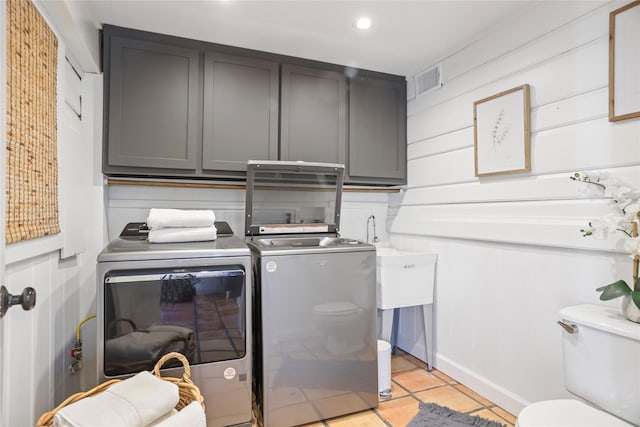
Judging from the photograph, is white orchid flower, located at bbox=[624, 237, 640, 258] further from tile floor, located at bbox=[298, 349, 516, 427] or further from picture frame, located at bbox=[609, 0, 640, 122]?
tile floor, located at bbox=[298, 349, 516, 427]

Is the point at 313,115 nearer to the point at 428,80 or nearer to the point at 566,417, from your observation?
the point at 428,80

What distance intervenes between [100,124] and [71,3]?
2.35 ft

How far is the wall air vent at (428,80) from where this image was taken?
2485 millimetres

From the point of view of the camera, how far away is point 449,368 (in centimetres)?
237

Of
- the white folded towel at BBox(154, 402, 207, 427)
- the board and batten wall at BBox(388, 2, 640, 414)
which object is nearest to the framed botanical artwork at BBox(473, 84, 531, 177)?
the board and batten wall at BBox(388, 2, 640, 414)

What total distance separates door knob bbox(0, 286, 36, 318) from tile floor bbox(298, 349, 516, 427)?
1495 mm

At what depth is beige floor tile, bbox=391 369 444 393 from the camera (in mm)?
2256

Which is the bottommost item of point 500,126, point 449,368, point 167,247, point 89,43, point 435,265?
point 449,368

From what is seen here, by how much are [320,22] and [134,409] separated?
2103 mm

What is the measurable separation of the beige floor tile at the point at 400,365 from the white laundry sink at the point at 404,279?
Answer: 1.72ft

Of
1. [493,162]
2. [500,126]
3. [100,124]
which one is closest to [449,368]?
[493,162]

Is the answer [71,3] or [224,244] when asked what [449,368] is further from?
[71,3]

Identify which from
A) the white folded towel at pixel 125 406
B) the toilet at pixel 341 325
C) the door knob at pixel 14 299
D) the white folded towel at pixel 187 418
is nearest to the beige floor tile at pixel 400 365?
the toilet at pixel 341 325

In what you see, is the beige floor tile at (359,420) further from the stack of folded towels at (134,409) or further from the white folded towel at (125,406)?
the white folded towel at (125,406)
